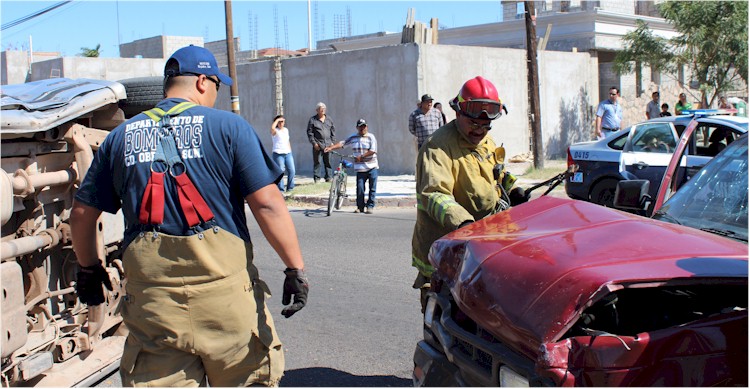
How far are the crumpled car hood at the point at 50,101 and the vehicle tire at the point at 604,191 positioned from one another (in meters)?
8.35

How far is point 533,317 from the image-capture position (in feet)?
9.04

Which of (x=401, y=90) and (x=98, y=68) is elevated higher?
(x=98, y=68)

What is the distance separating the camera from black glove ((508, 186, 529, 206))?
4.82 metres

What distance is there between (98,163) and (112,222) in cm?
183

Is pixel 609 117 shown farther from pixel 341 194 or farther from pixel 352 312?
pixel 352 312

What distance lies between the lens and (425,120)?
1473cm

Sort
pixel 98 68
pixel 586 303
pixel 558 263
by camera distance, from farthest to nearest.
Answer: pixel 98 68, pixel 558 263, pixel 586 303

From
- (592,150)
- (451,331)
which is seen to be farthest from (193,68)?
(592,150)

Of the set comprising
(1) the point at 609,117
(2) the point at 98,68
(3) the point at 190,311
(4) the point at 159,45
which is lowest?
(3) the point at 190,311

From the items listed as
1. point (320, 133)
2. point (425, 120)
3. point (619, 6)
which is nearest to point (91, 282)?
point (425, 120)

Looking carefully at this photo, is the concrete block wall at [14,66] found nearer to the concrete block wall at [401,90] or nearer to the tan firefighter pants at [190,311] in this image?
the concrete block wall at [401,90]

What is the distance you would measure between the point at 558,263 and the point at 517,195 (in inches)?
75.9

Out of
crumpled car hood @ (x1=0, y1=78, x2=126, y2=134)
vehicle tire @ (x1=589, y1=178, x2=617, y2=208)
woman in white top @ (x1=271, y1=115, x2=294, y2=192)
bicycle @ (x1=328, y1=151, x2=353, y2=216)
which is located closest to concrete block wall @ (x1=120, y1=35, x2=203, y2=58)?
woman in white top @ (x1=271, y1=115, x2=294, y2=192)

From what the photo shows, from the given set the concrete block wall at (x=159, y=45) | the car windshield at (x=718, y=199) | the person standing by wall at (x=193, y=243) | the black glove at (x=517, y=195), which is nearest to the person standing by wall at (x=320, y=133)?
the black glove at (x=517, y=195)
